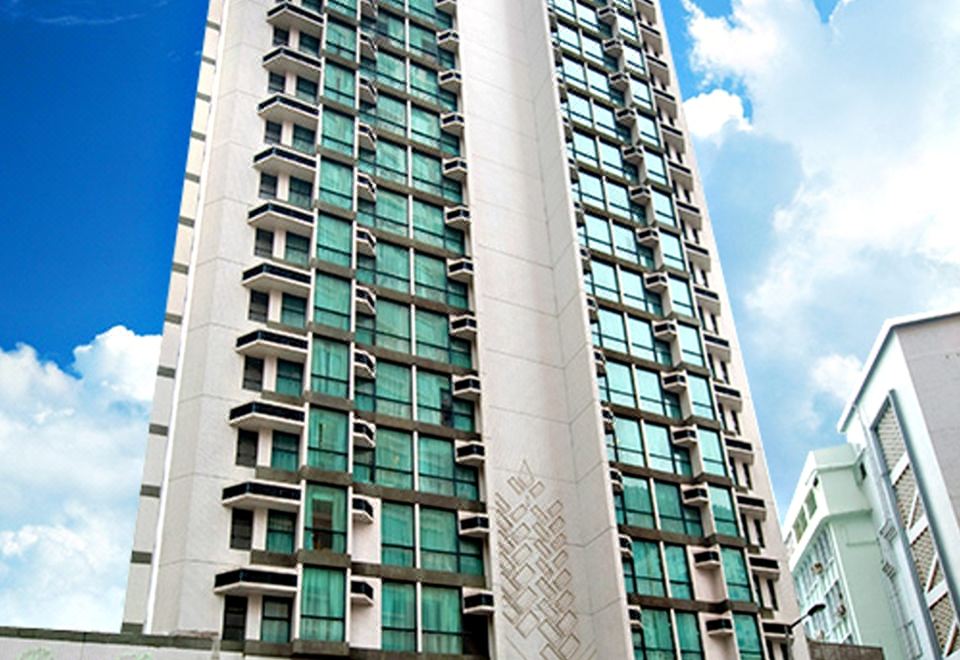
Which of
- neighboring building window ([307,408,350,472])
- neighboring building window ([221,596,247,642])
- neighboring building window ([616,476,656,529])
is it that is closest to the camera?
neighboring building window ([221,596,247,642])

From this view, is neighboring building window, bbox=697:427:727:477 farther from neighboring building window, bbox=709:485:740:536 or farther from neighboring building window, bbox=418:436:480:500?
neighboring building window, bbox=418:436:480:500

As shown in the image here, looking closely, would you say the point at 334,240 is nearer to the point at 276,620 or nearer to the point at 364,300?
the point at 364,300

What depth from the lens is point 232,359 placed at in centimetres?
3394

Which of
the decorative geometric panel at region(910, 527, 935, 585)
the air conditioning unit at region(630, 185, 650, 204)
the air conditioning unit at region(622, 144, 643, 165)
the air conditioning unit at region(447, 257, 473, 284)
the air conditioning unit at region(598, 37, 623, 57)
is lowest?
the decorative geometric panel at region(910, 527, 935, 585)

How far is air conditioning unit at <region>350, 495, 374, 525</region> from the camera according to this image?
32.8 meters

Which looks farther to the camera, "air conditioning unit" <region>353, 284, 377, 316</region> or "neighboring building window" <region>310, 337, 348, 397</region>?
"air conditioning unit" <region>353, 284, 377, 316</region>

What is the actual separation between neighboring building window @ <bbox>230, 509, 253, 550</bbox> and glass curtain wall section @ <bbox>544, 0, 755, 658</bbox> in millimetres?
→ 14436

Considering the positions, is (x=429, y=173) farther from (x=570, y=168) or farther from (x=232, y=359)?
(x=232, y=359)

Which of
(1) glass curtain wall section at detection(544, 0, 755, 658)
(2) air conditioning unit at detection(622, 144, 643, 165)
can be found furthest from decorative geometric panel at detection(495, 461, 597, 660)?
(2) air conditioning unit at detection(622, 144, 643, 165)

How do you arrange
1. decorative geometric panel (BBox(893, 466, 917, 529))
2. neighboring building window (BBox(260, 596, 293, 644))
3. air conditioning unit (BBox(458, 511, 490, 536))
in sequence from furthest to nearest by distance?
1. decorative geometric panel (BBox(893, 466, 917, 529))
2. air conditioning unit (BBox(458, 511, 490, 536))
3. neighboring building window (BBox(260, 596, 293, 644))

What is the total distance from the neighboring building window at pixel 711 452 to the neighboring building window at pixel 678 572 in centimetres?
416

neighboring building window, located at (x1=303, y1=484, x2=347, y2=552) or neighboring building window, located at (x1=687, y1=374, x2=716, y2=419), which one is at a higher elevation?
neighboring building window, located at (x1=687, y1=374, x2=716, y2=419)

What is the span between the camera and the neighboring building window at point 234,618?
2938 cm

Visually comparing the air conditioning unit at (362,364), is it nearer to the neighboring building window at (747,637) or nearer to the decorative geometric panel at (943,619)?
the neighboring building window at (747,637)
